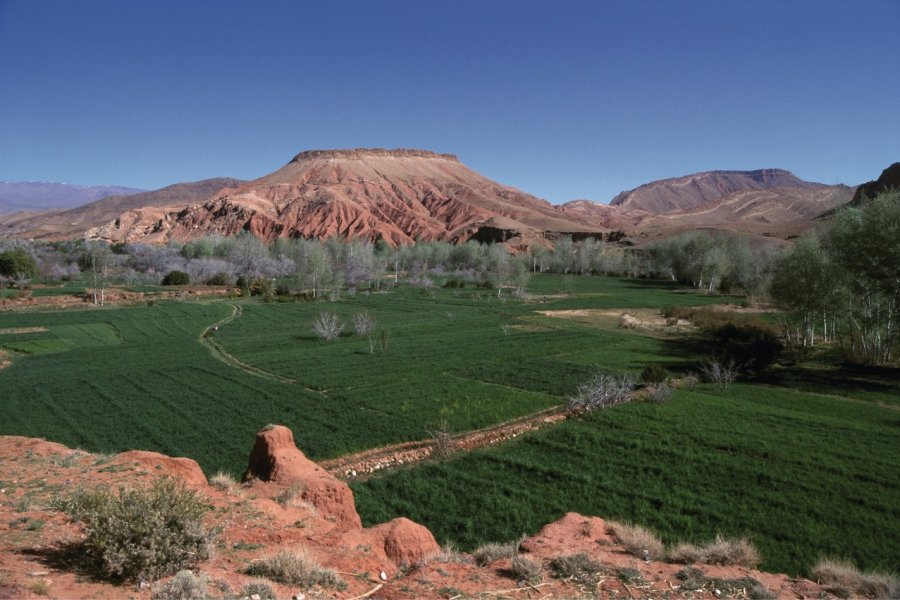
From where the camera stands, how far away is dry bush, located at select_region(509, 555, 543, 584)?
28.0ft

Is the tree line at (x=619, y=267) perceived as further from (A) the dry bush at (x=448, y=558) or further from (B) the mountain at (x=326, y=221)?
(A) the dry bush at (x=448, y=558)

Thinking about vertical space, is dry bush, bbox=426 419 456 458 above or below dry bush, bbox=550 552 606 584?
below

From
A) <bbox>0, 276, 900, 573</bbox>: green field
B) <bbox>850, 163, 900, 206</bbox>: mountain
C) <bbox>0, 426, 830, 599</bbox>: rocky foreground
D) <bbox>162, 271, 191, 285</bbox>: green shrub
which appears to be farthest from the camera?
<bbox>850, 163, 900, 206</bbox>: mountain

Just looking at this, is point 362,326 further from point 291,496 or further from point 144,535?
point 144,535

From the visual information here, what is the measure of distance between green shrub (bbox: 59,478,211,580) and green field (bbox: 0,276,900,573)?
8.32 m

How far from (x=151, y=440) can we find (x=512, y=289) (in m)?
74.9

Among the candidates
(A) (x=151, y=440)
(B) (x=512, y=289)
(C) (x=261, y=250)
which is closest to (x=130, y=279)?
(C) (x=261, y=250)

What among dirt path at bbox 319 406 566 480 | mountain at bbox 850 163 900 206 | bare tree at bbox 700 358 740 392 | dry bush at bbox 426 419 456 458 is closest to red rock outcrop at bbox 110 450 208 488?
dirt path at bbox 319 406 566 480

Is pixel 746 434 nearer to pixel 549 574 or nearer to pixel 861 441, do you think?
pixel 861 441

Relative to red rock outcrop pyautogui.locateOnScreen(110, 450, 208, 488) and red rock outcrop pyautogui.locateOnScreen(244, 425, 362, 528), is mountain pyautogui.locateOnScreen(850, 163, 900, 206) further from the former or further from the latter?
red rock outcrop pyautogui.locateOnScreen(110, 450, 208, 488)

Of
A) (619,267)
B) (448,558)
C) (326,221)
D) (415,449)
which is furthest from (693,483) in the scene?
(326,221)

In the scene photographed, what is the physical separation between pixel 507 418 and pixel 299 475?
12.8 meters

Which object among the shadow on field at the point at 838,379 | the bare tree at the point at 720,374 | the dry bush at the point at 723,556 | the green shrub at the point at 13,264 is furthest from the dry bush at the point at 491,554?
the green shrub at the point at 13,264

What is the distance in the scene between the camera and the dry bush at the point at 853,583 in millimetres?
8234
